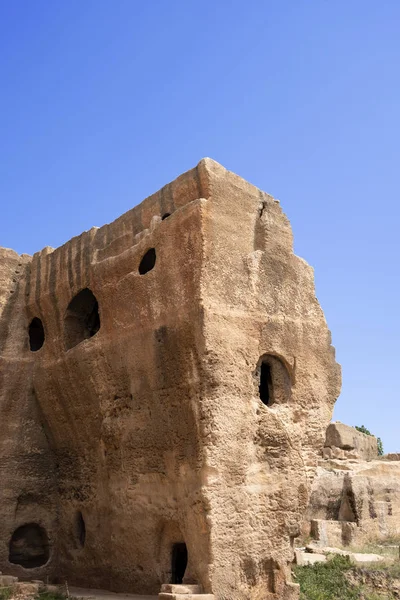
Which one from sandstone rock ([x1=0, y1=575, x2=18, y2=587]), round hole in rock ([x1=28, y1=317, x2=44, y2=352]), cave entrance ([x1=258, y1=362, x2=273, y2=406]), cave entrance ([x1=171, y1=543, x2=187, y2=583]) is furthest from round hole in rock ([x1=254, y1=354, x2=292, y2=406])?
round hole in rock ([x1=28, y1=317, x2=44, y2=352])

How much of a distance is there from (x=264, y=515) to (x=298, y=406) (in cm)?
182

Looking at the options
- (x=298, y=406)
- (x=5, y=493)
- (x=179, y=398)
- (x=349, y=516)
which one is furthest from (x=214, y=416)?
(x=349, y=516)

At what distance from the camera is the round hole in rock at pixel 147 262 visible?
10125 mm

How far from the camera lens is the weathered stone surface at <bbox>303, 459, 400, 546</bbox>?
15.3 m

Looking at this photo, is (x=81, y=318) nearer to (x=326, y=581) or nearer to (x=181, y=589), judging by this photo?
(x=181, y=589)

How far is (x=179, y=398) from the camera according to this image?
896 cm

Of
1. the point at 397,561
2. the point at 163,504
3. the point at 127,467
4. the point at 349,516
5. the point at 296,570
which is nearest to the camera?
the point at 163,504

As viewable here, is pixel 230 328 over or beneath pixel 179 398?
over

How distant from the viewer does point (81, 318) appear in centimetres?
1173

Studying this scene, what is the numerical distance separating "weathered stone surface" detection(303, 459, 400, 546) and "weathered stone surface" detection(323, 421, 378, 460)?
1.77 meters

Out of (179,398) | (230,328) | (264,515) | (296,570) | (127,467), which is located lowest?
(296,570)

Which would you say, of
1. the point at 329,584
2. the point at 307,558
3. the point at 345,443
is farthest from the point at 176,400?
the point at 345,443

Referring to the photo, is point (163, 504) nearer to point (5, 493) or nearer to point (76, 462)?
point (76, 462)

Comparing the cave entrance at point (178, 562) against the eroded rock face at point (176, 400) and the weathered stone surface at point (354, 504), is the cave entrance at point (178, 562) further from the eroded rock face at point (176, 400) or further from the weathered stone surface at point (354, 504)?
the weathered stone surface at point (354, 504)
